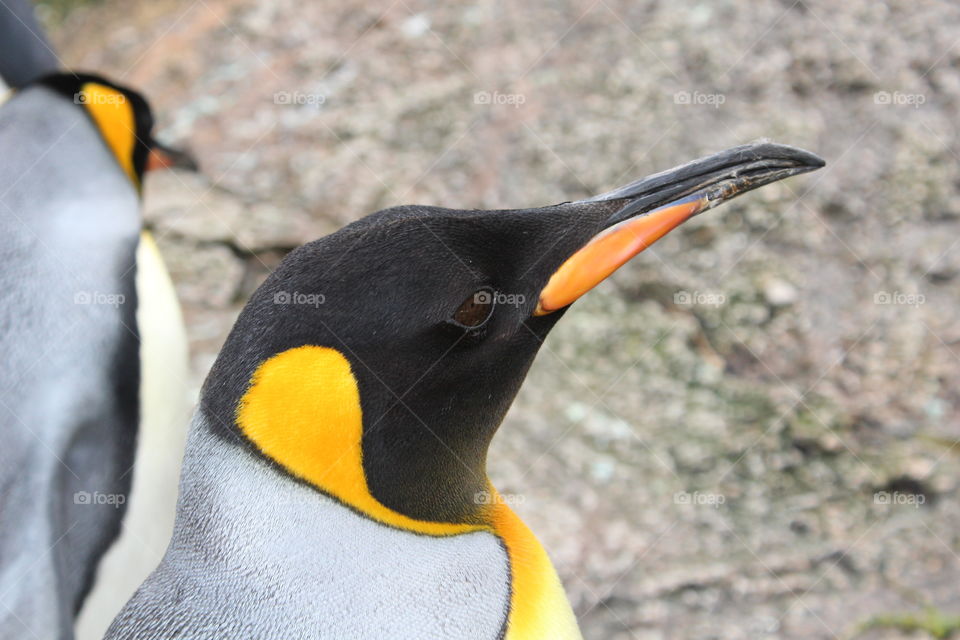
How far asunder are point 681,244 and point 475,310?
1.75 metres

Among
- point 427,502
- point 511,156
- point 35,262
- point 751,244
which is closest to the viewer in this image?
point 427,502

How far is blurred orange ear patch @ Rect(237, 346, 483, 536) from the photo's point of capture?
1.09 metres

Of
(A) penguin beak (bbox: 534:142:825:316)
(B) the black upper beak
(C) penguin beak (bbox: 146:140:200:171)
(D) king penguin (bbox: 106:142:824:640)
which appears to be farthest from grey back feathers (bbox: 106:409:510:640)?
(C) penguin beak (bbox: 146:140:200:171)

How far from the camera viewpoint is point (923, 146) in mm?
2877

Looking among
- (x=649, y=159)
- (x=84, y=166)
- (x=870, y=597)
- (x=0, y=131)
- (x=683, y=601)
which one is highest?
(x=0, y=131)

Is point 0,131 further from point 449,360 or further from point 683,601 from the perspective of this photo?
point 683,601

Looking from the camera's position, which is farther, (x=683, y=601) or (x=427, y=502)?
(x=683, y=601)

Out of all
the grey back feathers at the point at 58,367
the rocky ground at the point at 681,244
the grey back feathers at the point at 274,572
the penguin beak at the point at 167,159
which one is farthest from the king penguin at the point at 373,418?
the penguin beak at the point at 167,159

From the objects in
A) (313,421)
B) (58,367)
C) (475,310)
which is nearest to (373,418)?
(313,421)

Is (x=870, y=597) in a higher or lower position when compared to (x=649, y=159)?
lower

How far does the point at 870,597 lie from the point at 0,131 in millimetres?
2571

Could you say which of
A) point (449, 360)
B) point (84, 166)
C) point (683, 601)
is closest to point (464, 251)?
point (449, 360)

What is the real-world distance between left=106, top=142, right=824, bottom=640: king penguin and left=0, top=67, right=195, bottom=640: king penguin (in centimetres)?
79

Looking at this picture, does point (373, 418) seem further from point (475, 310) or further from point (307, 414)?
point (475, 310)
